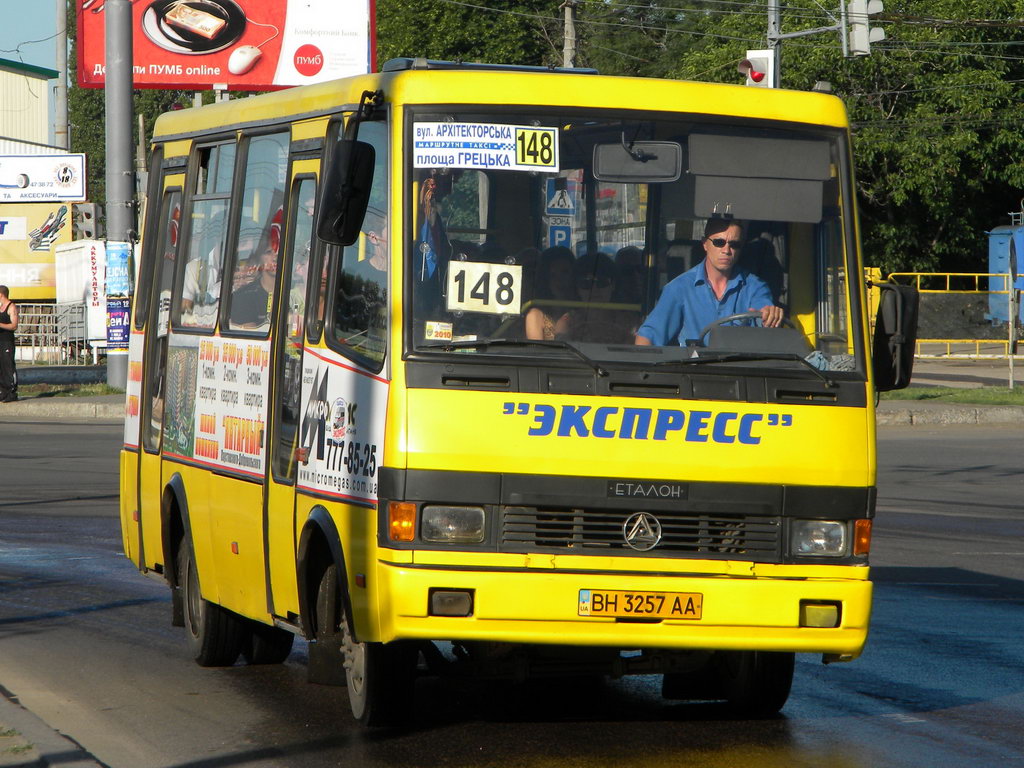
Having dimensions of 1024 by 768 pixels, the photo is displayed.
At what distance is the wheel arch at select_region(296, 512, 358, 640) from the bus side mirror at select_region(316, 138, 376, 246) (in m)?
1.11

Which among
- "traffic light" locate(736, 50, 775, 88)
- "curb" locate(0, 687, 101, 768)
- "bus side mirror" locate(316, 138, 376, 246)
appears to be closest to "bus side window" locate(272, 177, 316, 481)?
"bus side mirror" locate(316, 138, 376, 246)

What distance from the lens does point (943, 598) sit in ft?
35.1

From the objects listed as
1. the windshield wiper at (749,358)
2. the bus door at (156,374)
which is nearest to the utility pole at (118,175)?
the bus door at (156,374)

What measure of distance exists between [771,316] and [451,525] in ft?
4.99

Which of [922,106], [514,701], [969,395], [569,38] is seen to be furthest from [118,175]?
[922,106]

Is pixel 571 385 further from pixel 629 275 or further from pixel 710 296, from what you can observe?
pixel 710 296

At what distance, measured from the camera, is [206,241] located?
8586 millimetres

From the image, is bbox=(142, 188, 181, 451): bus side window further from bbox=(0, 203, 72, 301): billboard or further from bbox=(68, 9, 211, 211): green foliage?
bbox=(68, 9, 211, 211): green foliage

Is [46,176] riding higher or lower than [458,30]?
lower

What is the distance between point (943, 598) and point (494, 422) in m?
5.29

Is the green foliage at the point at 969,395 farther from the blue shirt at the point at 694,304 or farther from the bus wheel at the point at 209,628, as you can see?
the blue shirt at the point at 694,304

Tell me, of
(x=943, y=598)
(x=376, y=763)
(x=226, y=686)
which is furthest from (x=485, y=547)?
(x=943, y=598)

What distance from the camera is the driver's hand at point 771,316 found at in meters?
6.75

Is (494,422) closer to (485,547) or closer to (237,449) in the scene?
(485,547)
